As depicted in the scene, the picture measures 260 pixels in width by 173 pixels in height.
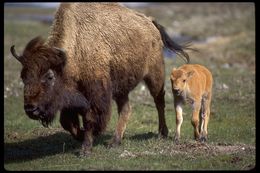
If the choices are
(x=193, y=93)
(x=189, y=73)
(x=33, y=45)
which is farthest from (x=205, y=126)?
(x=33, y=45)

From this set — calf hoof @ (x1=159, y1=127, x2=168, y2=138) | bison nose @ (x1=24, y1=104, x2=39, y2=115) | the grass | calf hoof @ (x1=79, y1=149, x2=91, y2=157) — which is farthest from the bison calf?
bison nose @ (x1=24, y1=104, x2=39, y2=115)

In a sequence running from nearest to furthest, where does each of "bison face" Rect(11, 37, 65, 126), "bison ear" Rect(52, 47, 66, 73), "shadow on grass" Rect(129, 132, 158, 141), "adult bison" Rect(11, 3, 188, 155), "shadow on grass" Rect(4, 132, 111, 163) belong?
"bison face" Rect(11, 37, 65, 126)
"adult bison" Rect(11, 3, 188, 155)
"bison ear" Rect(52, 47, 66, 73)
"shadow on grass" Rect(4, 132, 111, 163)
"shadow on grass" Rect(129, 132, 158, 141)

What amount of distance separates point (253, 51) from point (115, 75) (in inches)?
700

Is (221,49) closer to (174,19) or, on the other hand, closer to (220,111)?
(220,111)

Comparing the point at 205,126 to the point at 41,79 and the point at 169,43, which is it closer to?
the point at 169,43

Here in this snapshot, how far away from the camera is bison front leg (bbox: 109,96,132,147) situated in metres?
12.1

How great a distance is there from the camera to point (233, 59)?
28141 millimetres

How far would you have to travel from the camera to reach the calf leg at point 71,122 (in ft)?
38.9

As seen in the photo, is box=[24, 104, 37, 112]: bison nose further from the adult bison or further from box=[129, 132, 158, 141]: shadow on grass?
box=[129, 132, 158, 141]: shadow on grass

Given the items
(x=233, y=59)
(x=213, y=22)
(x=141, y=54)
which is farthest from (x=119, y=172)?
(x=213, y=22)

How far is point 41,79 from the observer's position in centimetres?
1058

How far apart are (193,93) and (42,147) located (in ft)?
11.5

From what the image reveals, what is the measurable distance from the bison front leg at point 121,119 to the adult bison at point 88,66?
2cm

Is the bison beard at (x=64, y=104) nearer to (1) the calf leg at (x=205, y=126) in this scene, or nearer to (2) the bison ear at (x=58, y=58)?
(2) the bison ear at (x=58, y=58)
